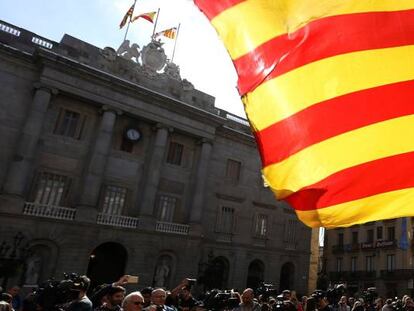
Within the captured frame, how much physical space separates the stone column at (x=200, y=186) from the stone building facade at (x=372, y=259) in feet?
62.9

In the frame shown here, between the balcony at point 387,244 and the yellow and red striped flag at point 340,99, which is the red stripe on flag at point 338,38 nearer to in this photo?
the yellow and red striped flag at point 340,99

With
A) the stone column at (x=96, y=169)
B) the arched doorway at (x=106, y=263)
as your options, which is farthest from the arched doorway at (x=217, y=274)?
the stone column at (x=96, y=169)

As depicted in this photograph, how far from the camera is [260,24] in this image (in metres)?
3.25

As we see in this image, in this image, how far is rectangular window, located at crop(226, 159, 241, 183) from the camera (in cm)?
3070

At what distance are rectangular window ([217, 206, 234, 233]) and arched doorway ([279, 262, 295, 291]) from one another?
6642 millimetres

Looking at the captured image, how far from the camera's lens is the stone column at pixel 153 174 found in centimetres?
2555

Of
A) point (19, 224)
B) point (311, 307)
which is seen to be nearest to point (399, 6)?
point (311, 307)

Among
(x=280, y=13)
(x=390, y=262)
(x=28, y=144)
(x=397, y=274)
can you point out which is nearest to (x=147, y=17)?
(x=28, y=144)

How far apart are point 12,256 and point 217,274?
13704 millimetres

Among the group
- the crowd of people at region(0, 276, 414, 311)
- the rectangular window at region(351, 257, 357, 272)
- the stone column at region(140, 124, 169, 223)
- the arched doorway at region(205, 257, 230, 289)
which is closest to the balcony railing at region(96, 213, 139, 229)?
the stone column at region(140, 124, 169, 223)

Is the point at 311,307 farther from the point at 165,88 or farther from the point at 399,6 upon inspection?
the point at 165,88

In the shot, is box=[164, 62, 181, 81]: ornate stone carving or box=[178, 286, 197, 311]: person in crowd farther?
box=[164, 62, 181, 81]: ornate stone carving

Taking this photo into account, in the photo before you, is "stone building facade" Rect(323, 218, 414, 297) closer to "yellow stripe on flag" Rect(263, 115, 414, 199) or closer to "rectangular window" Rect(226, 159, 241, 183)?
"rectangular window" Rect(226, 159, 241, 183)

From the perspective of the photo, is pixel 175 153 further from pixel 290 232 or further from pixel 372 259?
pixel 372 259
